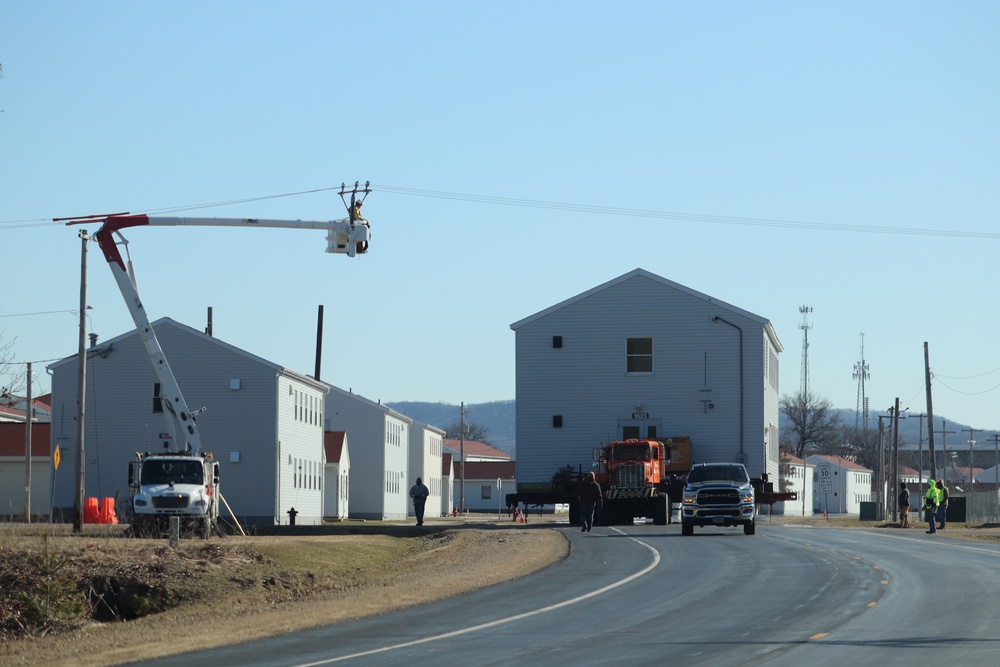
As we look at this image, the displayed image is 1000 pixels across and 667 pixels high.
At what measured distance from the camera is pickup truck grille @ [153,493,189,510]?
35062 mm

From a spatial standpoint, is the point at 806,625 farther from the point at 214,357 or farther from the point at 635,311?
the point at 214,357

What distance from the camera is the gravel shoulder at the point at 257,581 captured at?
18172 mm

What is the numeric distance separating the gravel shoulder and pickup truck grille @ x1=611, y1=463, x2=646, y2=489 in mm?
8439

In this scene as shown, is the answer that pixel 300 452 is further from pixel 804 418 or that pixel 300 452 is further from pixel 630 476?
pixel 804 418

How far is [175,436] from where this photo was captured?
37.7 metres

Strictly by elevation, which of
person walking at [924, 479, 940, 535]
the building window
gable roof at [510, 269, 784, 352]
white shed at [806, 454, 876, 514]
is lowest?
white shed at [806, 454, 876, 514]

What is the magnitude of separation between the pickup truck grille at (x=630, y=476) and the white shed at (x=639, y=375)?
Answer: 8.85 m

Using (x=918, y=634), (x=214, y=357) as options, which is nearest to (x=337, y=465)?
(x=214, y=357)

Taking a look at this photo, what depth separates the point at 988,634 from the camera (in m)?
15.7

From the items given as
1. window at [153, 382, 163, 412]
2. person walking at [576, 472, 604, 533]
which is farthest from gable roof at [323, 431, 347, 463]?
person walking at [576, 472, 604, 533]

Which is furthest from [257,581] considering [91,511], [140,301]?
[91,511]

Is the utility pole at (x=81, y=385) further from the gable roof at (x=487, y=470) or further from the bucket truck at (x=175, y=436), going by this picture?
the gable roof at (x=487, y=470)

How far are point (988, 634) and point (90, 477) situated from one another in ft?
148

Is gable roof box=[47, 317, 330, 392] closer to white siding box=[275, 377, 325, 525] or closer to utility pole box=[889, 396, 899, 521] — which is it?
white siding box=[275, 377, 325, 525]
